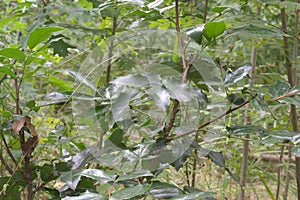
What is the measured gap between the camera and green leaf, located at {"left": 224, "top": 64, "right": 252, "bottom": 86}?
734mm

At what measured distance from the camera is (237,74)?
0.75 metres

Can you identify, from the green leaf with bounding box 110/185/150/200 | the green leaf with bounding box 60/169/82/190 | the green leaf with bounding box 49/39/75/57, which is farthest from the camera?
the green leaf with bounding box 49/39/75/57

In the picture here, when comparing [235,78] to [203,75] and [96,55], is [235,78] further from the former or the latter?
[96,55]

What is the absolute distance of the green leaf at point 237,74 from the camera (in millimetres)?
734

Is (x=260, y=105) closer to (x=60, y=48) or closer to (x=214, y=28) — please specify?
(x=214, y=28)

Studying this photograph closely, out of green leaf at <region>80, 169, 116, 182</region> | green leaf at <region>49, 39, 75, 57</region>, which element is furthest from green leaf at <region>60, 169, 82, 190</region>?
green leaf at <region>49, 39, 75, 57</region>

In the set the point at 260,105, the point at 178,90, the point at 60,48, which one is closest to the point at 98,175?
the point at 178,90


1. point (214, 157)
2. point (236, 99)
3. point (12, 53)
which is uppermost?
point (12, 53)

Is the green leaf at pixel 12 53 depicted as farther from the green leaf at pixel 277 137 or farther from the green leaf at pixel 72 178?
the green leaf at pixel 277 137

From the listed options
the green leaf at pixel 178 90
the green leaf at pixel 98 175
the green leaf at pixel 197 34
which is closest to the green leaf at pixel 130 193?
the green leaf at pixel 98 175

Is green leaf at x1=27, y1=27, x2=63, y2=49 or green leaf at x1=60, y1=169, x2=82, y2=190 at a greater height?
green leaf at x1=27, y1=27, x2=63, y2=49

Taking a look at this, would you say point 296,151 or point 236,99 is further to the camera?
point 236,99

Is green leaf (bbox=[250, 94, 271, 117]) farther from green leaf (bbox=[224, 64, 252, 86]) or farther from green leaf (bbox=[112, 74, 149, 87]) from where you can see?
green leaf (bbox=[112, 74, 149, 87])

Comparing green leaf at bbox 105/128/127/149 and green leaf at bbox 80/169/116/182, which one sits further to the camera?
green leaf at bbox 105/128/127/149
